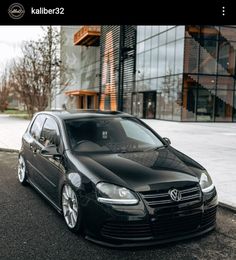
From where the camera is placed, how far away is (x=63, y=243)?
374cm

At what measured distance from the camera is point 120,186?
3553mm

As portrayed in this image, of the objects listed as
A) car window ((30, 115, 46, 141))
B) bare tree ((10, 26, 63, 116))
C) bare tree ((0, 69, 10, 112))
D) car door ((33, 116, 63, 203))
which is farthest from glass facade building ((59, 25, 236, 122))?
car door ((33, 116, 63, 203))

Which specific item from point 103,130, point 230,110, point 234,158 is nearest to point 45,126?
point 103,130

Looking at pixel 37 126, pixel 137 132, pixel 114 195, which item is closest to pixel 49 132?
pixel 37 126

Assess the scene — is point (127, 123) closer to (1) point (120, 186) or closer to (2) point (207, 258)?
(1) point (120, 186)

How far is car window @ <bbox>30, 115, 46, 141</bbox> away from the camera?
570 cm

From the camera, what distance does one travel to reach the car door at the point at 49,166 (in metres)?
4.48

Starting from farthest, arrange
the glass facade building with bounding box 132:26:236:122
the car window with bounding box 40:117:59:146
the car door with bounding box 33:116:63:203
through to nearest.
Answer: the glass facade building with bounding box 132:26:236:122
the car window with bounding box 40:117:59:146
the car door with bounding box 33:116:63:203

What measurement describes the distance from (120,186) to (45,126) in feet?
7.86

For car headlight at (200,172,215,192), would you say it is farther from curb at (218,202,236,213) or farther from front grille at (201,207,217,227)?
curb at (218,202,236,213)

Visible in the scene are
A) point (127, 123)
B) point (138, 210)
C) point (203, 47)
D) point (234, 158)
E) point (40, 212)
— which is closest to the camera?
point (138, 210)

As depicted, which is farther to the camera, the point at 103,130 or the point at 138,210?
the point at 103,130
